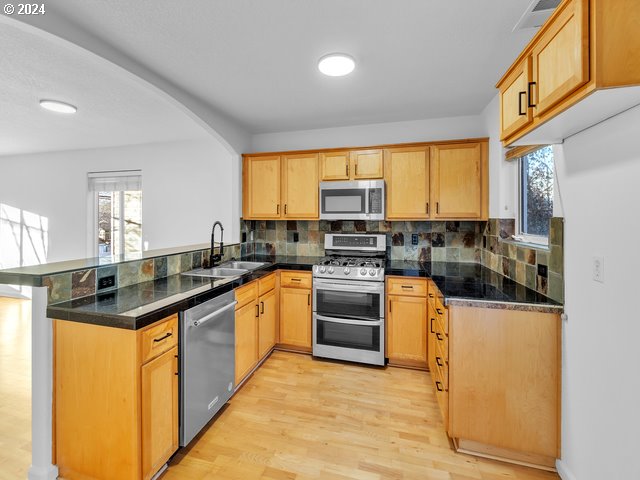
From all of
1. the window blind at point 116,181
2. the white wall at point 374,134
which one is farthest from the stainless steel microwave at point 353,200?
the window blind at point 116,181

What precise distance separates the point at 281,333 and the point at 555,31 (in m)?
3.01

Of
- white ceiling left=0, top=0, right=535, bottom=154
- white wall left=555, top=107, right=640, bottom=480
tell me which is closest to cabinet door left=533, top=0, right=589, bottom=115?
white wall left=555, top=107, right=640, bottom=480

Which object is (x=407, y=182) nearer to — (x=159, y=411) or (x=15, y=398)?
(x=159, y=411)

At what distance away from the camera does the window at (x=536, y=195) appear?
6.80ft

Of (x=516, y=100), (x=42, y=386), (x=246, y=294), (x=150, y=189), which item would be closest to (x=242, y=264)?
(x=246, y=294)

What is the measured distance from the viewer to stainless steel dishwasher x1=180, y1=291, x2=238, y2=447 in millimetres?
1732

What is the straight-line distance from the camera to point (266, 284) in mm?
2910

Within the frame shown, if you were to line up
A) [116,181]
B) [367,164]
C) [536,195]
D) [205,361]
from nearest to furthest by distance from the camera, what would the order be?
1. [205,361]
2. [536,195]
3. [367,164]
4. [116,181]

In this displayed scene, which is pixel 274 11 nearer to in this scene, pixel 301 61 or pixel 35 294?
pixel 301 61

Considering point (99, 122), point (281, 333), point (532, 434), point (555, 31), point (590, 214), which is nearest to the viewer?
point (555, 31)

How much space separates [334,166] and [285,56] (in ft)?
4.53

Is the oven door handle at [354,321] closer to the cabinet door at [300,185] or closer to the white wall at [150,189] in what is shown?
the cabinet door at [300,185]

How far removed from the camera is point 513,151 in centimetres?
237

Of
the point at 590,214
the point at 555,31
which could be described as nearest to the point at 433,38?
the point at 555,31
